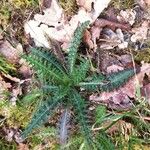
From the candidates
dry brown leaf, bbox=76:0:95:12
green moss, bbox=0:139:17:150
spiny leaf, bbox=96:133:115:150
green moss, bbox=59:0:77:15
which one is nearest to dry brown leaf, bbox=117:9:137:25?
dry brown leaf, bbox=76:0:95:12

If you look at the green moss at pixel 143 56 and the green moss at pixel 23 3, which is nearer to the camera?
the green moss at pixel 143 56

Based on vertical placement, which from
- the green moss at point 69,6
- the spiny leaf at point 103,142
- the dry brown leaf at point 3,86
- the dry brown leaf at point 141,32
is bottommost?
the spiny leaf at point 103,142

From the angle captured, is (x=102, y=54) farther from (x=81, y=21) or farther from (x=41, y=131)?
(x=41, y=131)

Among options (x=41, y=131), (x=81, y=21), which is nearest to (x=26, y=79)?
(x=41, y=131)

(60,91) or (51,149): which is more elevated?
(60,91)

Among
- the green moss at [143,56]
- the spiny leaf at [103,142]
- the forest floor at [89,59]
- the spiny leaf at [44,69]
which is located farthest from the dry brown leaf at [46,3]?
the spiny leaf at [103,142]

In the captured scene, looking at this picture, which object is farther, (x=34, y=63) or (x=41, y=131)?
(x=41, y=131)

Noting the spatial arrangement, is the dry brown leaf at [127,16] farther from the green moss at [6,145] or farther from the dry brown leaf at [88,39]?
the green moss at [6,145]

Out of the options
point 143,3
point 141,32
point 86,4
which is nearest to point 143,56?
point 141,32
